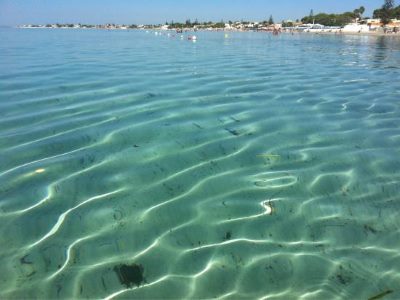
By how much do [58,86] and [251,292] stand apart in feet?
23.6

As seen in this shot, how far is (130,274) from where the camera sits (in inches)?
96.7

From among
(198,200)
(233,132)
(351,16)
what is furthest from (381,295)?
(351,16)

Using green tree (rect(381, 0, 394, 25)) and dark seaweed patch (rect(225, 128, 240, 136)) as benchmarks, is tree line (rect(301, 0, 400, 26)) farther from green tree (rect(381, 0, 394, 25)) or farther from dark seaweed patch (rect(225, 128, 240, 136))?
dark seaweed patch (rect(225, 128, 240, 136))

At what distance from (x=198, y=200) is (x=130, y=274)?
107cm

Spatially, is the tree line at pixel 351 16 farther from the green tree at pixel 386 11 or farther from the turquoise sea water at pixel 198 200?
the turquoise sea water at pixel 198 200

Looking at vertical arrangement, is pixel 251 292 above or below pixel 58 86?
below

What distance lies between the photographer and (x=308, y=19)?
506 ft

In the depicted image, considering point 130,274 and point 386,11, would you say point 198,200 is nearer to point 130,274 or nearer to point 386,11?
point 130,274

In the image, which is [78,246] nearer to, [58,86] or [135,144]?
[135,144]

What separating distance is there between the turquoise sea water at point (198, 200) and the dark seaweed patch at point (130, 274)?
2cm

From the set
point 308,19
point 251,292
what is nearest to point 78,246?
point 251,292

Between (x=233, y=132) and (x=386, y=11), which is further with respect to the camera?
(x=386, y=11)

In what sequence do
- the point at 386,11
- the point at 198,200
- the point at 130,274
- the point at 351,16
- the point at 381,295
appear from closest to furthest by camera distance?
the point at 381,295 → the point at 130,274 → the point at 198,200 → the point at 386,11 → the point at 351,16

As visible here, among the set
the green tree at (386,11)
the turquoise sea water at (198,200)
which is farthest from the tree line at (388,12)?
the turquoise sea water at (198,200)
